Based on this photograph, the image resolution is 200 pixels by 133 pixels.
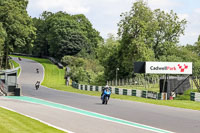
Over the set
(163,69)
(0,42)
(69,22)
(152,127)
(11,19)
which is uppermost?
(69,22)

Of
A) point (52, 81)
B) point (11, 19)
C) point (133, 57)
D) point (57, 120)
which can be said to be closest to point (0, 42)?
point (11, 19)

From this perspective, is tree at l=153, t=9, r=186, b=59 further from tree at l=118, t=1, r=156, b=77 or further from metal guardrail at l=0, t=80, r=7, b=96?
metal guardrail at l=0, t=80, r=7, b=96

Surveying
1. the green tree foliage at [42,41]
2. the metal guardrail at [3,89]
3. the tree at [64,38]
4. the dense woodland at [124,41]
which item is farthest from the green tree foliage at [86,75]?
the metal guardrail at [3,89]

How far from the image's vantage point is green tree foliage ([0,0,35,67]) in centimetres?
6569

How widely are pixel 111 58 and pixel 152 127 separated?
6292cm

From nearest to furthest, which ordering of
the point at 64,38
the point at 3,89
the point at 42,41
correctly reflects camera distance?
the point at 3,89 → the point at 64,38 → the point at 42,41

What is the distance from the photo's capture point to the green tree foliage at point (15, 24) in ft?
216

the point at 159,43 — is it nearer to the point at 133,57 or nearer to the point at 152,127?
the point at 133,57

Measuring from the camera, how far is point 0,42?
56.5 metres

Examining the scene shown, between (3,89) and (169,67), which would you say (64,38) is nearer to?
(3,89)

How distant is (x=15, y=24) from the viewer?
66.9m

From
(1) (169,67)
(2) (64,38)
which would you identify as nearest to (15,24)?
(1) (169,67)

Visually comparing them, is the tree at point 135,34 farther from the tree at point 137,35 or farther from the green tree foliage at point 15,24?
the green tree foliage at point 15,24

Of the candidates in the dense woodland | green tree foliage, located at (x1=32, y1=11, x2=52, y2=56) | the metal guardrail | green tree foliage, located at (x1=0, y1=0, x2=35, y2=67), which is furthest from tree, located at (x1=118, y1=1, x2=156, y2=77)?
green tree foliage, located at (x1=32, y1=11, x2=52, y2=56)
